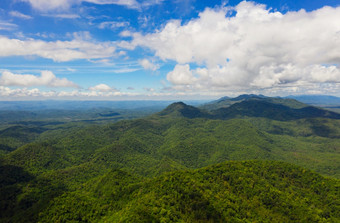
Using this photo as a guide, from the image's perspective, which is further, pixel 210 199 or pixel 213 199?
pixel 213 199

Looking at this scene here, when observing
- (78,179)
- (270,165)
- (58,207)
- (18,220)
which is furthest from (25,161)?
(270,165)

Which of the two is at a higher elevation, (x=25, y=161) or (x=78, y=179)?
(x=25, y=161)

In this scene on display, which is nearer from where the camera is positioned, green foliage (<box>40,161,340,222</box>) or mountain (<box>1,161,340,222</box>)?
mountain (<box>1,161,340,222</box>)

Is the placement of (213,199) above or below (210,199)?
below

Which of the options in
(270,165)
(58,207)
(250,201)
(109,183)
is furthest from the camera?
(270,165)

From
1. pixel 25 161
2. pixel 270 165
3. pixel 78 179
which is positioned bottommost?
pixel 78 179

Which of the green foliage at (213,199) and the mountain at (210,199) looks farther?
Result: the green foliage at (213,199)

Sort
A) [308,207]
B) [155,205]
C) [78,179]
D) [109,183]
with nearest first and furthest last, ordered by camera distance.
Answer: [155,205]
[308,207]
[109,183]
[78,179]

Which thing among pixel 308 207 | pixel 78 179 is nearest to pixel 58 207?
pixel 78 179

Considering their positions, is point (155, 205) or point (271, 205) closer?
point (155, 205)

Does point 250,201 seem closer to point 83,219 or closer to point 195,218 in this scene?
point 195,218
